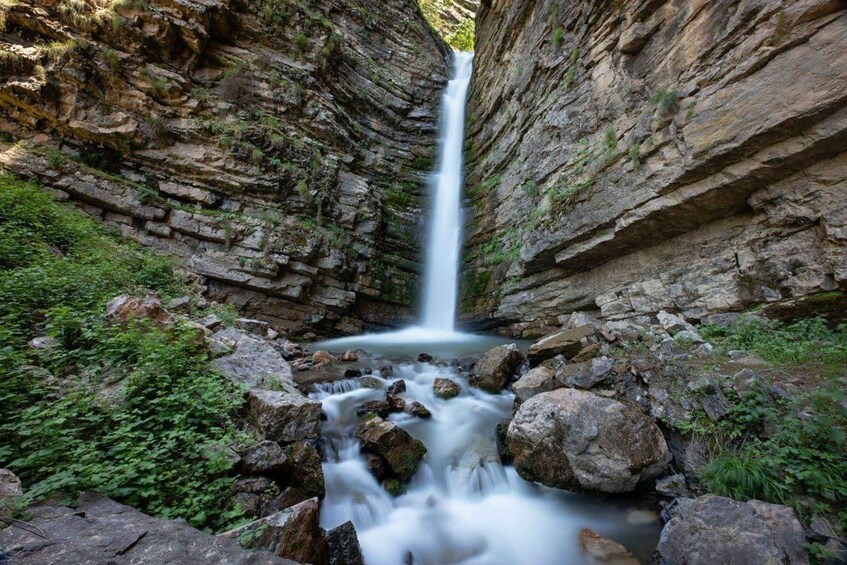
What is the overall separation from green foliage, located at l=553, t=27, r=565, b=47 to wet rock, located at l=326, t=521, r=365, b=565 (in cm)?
1350

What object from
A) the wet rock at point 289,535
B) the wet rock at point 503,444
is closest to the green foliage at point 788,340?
the wet rock at point 503,444

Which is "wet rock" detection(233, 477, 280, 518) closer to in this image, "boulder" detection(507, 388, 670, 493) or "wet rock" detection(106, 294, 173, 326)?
"wet rock" detection(106, 294, 173, 326)

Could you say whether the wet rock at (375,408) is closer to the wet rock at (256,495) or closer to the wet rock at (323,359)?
the wet rock at (256,495)

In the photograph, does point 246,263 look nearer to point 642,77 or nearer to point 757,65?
point 642,77

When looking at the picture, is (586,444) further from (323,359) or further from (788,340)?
(323,359)

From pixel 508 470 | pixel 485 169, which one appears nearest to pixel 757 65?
pixel 508 470

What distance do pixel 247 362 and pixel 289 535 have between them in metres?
2.92

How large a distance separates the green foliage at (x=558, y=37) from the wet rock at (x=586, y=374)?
35.3 ft

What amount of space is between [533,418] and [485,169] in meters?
12.3

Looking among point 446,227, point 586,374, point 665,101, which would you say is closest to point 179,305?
point 586,374

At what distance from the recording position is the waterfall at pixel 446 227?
13.7m

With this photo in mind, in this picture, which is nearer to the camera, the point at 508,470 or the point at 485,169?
the point at 508,470

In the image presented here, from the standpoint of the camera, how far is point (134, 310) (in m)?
4.16

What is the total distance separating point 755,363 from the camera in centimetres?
405
